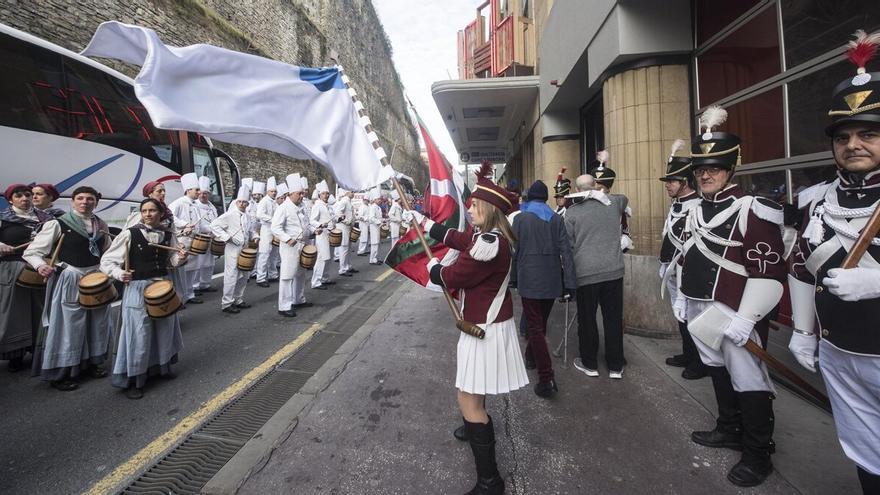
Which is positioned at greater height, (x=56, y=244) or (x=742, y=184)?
(x=742, y=184)

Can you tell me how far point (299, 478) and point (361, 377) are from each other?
1.44m

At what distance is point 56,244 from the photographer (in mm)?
3994

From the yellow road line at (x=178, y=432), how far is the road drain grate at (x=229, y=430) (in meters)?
0.08

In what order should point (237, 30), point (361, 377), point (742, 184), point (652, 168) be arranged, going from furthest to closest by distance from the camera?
point (237, 30)
point (652, 168)
point (742, 184)
point (361, 377)

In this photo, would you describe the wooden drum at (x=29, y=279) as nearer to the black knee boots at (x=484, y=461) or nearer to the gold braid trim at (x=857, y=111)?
the black knee boots at (x=484, y=461)

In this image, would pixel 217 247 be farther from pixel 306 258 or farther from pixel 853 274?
pixel 853 274

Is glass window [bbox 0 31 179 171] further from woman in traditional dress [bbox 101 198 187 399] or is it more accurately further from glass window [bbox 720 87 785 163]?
glass window [bbox 720 87 785 163]

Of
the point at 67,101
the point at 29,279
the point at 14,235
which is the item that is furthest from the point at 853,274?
the point at 67,101

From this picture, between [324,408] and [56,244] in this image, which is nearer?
[324,408]

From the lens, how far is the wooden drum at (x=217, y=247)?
23.8ft

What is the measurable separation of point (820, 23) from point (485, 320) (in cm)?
397

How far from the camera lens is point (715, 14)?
4453mm

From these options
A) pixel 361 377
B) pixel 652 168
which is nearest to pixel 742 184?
pixel 652 168

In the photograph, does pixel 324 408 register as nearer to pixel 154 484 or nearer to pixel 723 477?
pixel 154 484
